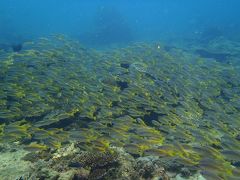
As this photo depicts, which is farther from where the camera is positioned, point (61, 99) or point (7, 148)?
point (61, 99)

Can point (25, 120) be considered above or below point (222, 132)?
below

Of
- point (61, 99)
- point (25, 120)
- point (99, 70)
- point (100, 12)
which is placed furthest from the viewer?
point (100, 12)

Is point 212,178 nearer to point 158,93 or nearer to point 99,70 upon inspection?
point 158,93

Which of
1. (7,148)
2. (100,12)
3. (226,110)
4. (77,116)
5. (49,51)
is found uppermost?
(100,12)

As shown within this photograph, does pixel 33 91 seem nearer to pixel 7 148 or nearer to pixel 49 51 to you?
pixel 7 148

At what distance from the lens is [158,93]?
43.2 feet

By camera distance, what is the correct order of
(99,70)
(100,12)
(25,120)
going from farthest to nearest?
(100,12), (99,70), (25,120)

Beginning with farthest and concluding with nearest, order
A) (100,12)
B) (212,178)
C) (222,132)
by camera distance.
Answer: (100,12)
(222,132)
(212,178)

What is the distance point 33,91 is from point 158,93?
16.5 ft

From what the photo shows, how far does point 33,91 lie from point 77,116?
2.36m

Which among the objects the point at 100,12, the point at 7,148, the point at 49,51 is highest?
the point at 100,12

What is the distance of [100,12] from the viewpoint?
160 feet

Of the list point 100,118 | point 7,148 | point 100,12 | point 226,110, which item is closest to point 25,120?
point 7,148

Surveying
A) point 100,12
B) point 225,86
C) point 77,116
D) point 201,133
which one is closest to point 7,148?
point 77,116
